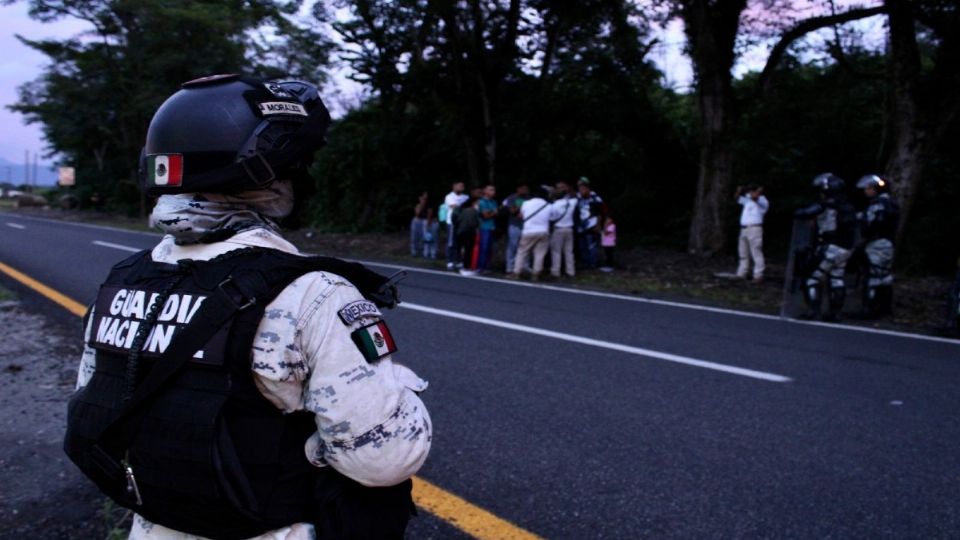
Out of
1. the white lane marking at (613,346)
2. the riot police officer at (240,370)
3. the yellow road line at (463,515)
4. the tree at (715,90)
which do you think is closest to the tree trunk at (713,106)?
the tree at (715,90)

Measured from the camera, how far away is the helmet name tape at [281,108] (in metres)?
1.62

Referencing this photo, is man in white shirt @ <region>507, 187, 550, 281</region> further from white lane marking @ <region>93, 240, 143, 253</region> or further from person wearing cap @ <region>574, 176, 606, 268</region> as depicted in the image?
white lane marking @ <region>93, 240, 143, 253</region>

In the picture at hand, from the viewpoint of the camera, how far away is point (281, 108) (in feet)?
5.42

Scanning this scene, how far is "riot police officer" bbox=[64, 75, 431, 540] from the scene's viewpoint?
147 centimetres

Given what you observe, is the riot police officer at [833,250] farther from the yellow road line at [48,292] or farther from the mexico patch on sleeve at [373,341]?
the mexico patch on sleeve at [373,341]

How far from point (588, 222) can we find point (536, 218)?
5.86 feet

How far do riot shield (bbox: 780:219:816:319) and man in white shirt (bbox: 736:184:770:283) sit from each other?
2.68 metres

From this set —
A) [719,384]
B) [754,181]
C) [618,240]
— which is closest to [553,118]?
[618,240]

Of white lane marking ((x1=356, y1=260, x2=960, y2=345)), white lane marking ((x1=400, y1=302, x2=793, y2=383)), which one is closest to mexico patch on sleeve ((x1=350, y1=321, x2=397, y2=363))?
white lane marking ((x1=400, y1=302, x2=793, y2=383))

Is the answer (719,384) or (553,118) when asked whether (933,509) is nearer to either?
(719,384)

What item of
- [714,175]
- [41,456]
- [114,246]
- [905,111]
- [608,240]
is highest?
[905,111]

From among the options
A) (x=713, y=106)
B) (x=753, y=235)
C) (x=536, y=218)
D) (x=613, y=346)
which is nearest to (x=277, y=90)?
(x=613, y=346)

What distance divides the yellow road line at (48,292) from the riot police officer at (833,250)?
28.2 feet

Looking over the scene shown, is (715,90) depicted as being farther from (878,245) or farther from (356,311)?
(356,311)
